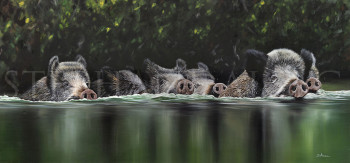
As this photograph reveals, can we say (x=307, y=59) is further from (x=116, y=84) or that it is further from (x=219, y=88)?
(x=116, y=84)

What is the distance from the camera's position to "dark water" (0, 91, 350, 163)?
624 centimetres

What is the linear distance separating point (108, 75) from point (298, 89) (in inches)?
175

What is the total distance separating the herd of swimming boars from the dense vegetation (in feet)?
1.08

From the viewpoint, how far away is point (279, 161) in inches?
230

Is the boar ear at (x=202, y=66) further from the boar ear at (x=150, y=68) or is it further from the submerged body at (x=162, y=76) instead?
the boar ear at (x=150, y=68)

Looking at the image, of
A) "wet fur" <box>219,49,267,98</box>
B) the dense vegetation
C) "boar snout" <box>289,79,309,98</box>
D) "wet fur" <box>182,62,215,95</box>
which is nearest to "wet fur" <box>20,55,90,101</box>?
the dense vegetation

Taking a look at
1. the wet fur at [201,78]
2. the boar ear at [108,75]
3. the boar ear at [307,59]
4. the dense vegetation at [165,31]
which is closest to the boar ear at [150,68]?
the dense vegetation at [165,31]

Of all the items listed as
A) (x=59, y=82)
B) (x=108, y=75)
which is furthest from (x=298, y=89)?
(x=59, y=82)

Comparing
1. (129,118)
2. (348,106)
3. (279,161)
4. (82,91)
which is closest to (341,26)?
(348,106)

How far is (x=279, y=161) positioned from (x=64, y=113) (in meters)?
6.08

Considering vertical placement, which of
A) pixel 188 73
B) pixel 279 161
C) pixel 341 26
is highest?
pixel 341 26

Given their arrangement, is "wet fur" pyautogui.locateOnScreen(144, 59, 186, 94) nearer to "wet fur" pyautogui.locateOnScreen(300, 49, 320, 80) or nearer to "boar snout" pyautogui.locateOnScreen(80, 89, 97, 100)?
"boar snout" pyautogui.locateOnScreen(80, 89, 97, 100)

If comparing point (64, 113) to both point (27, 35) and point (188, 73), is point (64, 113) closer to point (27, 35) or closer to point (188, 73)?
point (27, 35)

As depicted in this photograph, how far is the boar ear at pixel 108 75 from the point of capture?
51.9ft
